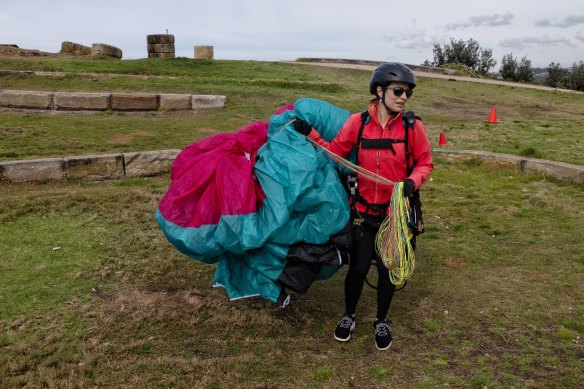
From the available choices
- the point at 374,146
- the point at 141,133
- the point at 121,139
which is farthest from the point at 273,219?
the point at 141,133

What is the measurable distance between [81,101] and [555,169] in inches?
389

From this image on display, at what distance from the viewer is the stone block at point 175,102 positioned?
12.7 metres

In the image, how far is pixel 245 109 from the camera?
1329 centimetres

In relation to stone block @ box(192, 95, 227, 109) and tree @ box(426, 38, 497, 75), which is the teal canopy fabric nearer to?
stone block @ box(192, 95, 227, 109)

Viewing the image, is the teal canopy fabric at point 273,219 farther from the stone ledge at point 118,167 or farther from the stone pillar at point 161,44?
the stone pillar at point 161,44

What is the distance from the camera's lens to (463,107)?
16609 mm

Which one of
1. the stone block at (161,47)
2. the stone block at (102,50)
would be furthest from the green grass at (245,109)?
the stone block at (102,50)

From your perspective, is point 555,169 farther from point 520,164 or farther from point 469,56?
point 469,56

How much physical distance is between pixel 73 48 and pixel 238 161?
22.6 metres

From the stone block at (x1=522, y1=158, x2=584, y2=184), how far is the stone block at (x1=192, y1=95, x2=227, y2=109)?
24.1 feet

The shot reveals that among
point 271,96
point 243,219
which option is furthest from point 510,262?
point 271,96

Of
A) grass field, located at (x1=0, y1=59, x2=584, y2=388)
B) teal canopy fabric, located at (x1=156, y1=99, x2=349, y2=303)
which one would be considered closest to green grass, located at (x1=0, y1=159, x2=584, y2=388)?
grass field, located at (x1=0, y1=59, x2=584, y2=388)

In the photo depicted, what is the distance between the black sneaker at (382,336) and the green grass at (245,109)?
660cm

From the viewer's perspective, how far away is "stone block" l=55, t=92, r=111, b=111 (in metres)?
12.1
